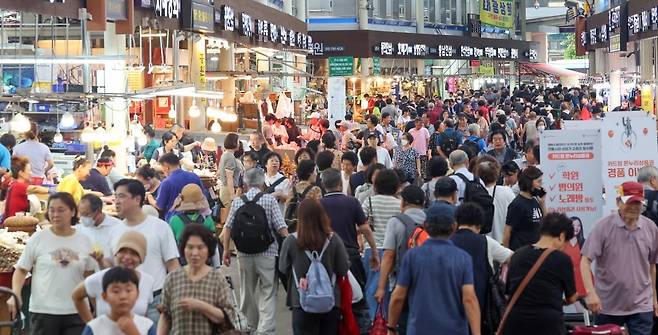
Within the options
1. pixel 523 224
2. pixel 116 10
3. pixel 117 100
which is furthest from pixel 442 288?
pixel 117 100

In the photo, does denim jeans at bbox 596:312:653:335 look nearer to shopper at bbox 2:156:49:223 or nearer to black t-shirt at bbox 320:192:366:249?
black t-shirt at bbox 320:192:366:249

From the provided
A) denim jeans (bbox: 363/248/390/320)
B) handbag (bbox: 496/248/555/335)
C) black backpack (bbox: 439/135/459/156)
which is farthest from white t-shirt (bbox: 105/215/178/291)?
black backpack (bbox: 439/135/459/156)

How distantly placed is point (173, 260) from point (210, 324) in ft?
5.20

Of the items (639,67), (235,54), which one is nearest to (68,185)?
(235,54)

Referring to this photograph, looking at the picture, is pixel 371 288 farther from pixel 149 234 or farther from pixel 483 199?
pixel 149 234

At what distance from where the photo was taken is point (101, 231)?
9812mm

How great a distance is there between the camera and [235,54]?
→ 3516cm

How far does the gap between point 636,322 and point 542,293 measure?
1.94 metres

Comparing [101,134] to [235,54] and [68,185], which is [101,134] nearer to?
[68,185]

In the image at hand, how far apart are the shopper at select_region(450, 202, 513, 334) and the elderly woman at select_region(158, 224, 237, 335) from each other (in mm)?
1920

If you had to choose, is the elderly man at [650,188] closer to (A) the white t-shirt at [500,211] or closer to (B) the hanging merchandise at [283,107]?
(A) the white t-shirt at [500,211]

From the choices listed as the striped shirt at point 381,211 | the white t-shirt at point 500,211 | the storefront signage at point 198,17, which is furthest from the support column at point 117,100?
the white t-shirt at point 500,211

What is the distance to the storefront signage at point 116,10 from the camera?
1865cm

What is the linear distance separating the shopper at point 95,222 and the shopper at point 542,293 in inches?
117
